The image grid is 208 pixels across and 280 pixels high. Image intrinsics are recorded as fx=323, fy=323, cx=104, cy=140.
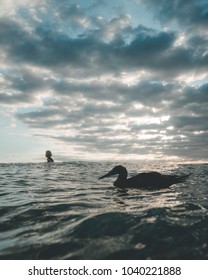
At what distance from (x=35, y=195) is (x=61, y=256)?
23.8ft

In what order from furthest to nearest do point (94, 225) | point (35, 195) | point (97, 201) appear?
point (35, 195) → point (97, 201) → point (94, 225)

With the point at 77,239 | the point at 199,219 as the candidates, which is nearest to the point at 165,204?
the point at 199,219

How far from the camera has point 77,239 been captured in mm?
6086

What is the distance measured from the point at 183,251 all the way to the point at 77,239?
1973 millimetres

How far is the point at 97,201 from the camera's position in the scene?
1087 centimetres
